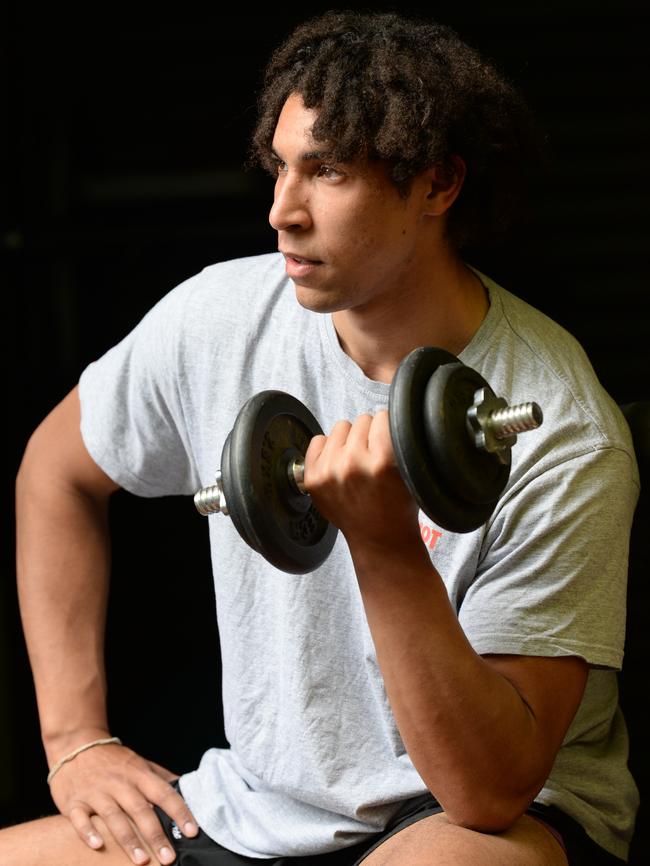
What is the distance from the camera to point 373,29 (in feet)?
5.21

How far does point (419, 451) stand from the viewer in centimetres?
120

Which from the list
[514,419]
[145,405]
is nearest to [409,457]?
[514,419]

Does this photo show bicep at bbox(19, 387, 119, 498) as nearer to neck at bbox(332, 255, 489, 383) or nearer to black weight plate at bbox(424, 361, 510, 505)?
neck at bbox(332, 255, 489, 383)

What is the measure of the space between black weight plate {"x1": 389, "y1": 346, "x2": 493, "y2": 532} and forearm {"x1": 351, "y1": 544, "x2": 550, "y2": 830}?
77mm

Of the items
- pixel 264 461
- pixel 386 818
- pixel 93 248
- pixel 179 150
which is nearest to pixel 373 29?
pixel 264 461

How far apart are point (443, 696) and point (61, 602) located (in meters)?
0.70

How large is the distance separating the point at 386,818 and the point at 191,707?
1.27 m

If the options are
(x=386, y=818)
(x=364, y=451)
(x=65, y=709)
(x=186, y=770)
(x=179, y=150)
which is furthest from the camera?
(x=179, y=150)

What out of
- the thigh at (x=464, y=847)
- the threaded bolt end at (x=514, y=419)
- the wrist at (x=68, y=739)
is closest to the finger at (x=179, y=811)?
the wrist at (x=68, y=739)

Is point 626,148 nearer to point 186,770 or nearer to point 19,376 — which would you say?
point 19,376

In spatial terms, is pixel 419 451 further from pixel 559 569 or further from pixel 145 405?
pixel 145 405

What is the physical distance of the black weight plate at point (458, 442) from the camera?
121cm

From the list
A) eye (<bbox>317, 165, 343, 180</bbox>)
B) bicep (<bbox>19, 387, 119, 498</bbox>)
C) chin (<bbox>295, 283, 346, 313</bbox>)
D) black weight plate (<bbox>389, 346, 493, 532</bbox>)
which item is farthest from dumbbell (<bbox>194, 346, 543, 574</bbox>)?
bicep (<bbox>19, 387, 119, 498</bbox>)

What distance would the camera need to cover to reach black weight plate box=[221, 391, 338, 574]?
4.22ft
